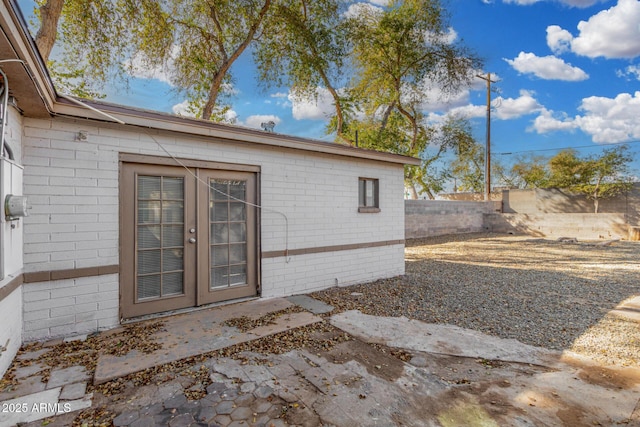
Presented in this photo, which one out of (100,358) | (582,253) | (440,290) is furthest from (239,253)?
(582,253)

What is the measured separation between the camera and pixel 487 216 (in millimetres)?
16578

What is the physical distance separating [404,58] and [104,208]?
1281cm

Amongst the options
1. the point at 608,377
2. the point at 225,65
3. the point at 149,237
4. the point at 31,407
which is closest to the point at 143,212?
the point at 149,237

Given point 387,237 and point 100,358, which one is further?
point 387,237

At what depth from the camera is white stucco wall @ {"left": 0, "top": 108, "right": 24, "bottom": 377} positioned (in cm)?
219

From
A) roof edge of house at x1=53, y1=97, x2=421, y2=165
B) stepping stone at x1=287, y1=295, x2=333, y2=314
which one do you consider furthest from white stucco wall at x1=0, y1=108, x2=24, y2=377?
stepping stone at x1=287, y1=295, x2=333, y2=314

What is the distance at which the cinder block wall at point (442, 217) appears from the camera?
43.4ft

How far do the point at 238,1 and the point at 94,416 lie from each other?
11697 mm

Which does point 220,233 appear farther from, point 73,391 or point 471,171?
point 471,171

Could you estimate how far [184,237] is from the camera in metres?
3.84

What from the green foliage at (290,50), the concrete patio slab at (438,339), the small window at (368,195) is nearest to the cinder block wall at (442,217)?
the green foliage at (290,50)

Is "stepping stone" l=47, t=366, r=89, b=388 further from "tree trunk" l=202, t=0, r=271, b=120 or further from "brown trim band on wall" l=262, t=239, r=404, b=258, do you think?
"tree trunk" l=202, t=0, r=271, b=120

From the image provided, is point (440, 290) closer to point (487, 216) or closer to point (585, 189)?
point (487, 216)

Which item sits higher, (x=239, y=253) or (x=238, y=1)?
(x=238, y=1)
